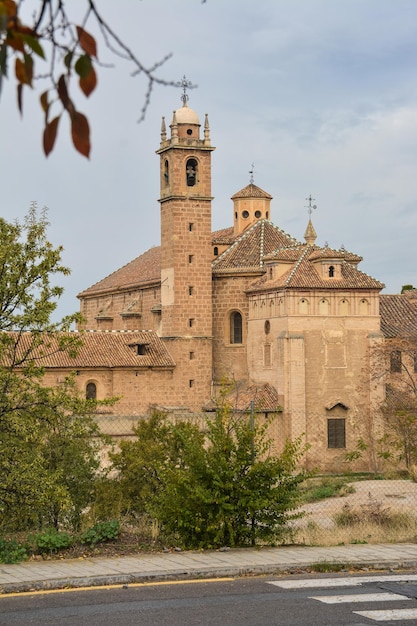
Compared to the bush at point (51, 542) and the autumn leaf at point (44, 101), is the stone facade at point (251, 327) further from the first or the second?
the autumn leaf at point (44, 101)

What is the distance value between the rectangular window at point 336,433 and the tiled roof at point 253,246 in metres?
8.44

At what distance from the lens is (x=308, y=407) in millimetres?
45594

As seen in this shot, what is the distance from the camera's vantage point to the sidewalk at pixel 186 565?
38.1 feet

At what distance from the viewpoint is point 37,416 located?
1484 cm

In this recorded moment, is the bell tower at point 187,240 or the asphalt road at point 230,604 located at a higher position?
the bell tower at point 187,240

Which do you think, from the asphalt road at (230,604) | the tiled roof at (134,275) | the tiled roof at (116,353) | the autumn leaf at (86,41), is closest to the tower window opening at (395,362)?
the tiled roof at (116,353)

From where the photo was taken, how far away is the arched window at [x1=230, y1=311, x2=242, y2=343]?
165 ft

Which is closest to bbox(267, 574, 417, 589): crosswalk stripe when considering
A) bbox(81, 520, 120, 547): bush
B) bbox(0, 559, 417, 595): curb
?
bbox(0, 559, 417, 595): curb

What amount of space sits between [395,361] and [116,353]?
1231 centimetres

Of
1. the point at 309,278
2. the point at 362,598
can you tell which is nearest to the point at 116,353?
the point at 309,278

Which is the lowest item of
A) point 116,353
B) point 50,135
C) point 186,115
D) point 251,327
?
point 50,135

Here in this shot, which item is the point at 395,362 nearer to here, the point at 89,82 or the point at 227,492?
the point at 227,492

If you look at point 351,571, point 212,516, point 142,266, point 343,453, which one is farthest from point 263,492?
point 142,266

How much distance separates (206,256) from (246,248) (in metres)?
2.72
